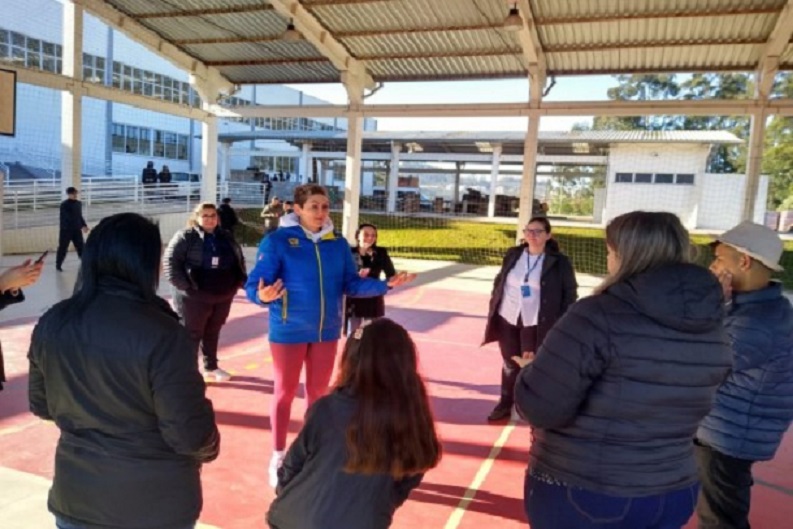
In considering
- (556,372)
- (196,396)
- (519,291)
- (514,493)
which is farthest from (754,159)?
(196,396)

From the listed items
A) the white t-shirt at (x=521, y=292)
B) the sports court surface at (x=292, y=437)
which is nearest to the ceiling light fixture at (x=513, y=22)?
the sports court surface at (x=292, y=437)

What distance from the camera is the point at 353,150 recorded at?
1177 centimetres

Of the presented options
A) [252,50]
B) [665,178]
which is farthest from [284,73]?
[665,178]

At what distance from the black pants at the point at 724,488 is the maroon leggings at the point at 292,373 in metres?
1.88

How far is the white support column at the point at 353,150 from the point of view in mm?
11297

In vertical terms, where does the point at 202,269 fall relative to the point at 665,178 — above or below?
below

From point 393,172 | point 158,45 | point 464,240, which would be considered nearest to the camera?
point 158,45

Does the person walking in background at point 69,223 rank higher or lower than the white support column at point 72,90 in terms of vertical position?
lower

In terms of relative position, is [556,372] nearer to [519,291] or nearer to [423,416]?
[423,416]

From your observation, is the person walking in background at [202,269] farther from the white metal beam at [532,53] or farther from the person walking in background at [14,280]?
the white metal beam at [532,53]

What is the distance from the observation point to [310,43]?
1085 cm

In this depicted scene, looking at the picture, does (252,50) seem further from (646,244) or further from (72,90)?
(646,244)

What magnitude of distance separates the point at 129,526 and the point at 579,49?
9.79m

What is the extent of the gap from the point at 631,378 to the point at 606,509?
394 millimetres
